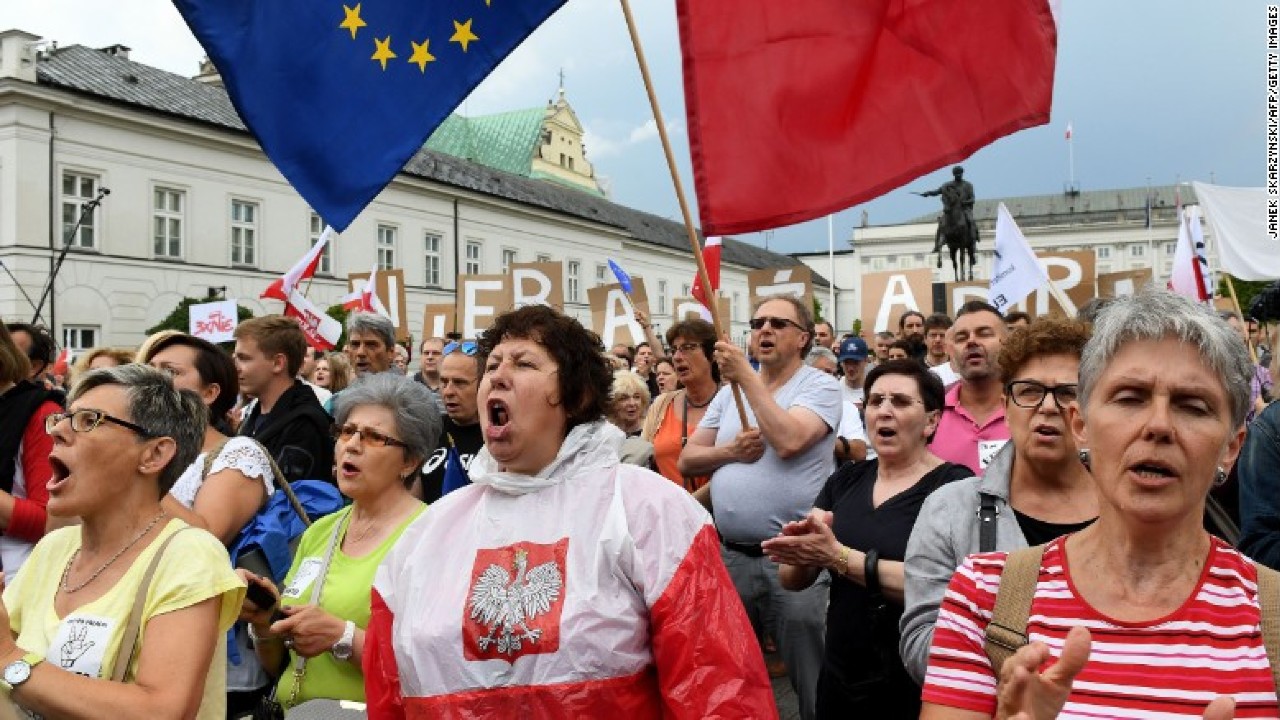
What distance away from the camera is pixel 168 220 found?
33.2 metres

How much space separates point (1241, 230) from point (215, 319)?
9.95 meters

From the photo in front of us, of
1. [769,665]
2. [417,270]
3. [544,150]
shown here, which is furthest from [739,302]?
[769,665]

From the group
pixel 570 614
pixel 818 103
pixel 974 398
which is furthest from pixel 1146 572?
pixel 974 398

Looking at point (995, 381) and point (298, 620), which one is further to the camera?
point (995, 381)

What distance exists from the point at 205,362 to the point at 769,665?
3567mm

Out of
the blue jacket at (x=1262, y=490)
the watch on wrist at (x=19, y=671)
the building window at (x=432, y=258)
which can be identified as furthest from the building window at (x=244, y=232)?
the blue jacket at (x=1262, y=490)

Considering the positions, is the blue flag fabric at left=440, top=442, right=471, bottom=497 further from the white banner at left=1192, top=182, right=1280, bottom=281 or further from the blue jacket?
the white banner at left=1192, top=182, right=1280, bottom=281

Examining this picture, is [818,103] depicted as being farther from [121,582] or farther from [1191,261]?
[1191,261]

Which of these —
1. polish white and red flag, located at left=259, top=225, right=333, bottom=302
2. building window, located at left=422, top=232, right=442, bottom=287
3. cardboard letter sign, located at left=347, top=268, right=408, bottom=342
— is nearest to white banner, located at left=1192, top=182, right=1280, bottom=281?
polish white and red flag, located at left=259, top=225, right=333, bottom=302

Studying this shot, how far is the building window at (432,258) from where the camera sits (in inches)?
1713

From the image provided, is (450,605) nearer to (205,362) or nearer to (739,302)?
(205,362)

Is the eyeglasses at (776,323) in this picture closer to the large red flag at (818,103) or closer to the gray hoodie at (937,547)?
the large red flag at (818,103)

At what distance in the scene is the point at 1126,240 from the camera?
84.1m

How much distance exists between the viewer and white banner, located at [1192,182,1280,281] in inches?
350
